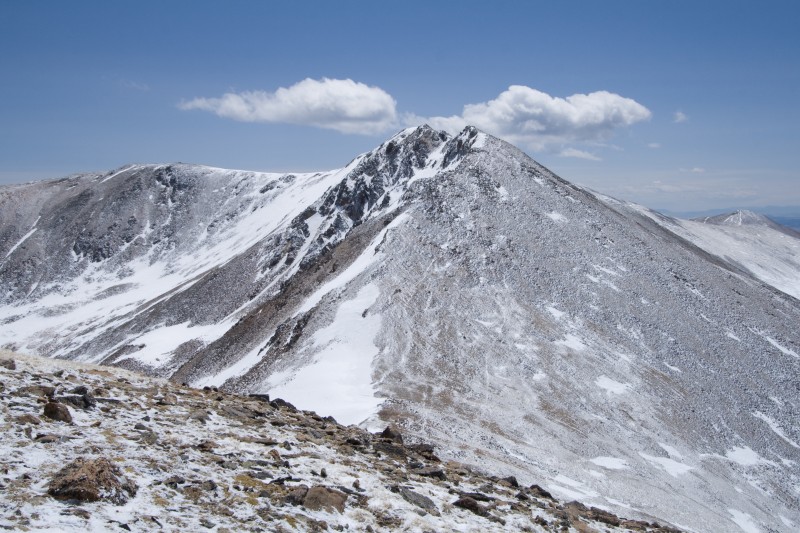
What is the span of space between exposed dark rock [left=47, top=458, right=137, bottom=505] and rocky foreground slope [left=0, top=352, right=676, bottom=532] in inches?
0.9

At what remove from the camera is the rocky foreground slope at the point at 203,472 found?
1088cm

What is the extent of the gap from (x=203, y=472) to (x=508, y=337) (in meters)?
44.3

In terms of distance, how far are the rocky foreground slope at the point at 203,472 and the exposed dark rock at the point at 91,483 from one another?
2 centimetres

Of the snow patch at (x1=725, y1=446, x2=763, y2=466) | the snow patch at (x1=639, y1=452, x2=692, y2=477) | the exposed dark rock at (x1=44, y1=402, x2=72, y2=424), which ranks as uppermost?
the exposed dark rock at (x1=44, y1=402, x2=72, y2=424)

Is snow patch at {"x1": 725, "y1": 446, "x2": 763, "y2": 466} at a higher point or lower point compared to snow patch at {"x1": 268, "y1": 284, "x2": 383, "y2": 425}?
lower

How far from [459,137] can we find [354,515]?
91032mm

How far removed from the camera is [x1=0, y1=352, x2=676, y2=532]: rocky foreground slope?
10.9 meters

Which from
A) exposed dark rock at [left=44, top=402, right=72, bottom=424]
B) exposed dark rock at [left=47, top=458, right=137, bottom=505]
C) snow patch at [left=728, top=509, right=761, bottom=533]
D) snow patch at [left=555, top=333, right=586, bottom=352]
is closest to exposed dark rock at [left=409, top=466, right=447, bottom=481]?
exposed dark rock at [left=47, top=458, right=137, bottom=505]

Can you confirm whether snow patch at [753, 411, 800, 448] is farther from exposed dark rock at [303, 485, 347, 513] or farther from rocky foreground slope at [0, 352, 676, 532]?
exposed dark rock at [303, 485, 347, 513]

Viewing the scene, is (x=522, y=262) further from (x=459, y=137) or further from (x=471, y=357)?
(x=459, y=137)

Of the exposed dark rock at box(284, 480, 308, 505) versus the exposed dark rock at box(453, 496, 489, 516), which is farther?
the exposed dark rock at box(453, 496, 489, 516)

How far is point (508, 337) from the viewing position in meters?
54.8

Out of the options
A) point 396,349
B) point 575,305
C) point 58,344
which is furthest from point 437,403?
point 58,344

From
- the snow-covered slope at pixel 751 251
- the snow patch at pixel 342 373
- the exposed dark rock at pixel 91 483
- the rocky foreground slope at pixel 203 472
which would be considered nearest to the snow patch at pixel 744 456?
the snow patch at pixel 342 373
